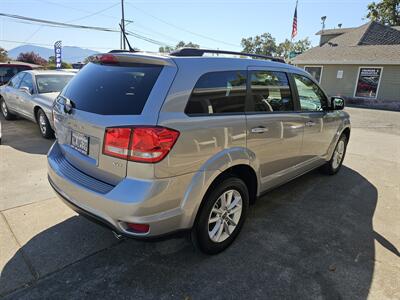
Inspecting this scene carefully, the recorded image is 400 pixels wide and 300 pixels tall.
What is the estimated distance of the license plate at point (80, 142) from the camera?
2322 millimetres

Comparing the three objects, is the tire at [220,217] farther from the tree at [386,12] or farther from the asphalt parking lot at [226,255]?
the tree at [386,12]

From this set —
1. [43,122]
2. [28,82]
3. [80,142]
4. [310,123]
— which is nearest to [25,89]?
[28,82]

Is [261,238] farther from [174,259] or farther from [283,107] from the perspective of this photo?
[283,107]

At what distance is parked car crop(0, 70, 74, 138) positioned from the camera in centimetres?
621

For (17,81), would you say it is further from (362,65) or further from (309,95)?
(362,65)

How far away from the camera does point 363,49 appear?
19781 mm

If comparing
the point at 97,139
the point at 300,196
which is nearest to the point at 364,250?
the point at 300,196

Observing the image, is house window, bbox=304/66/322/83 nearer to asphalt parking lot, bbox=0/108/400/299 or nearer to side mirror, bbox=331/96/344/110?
side mirror, bbox=331/96/344/110

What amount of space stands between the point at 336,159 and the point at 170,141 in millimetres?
3872

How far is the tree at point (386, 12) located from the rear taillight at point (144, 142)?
41737mm

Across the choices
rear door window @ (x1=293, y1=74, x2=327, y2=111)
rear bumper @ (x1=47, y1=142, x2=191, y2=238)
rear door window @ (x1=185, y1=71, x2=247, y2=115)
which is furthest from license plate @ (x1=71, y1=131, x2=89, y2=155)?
rear door window @ (x1=293, y1=74, x2=327, y2=111)

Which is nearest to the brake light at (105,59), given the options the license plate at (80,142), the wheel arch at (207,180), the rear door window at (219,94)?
the license plate at (80,142)

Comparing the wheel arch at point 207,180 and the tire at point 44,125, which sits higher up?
the wheel arch at point 207,180

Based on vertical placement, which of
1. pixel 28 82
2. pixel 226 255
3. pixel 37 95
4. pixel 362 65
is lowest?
pixel 226 255
